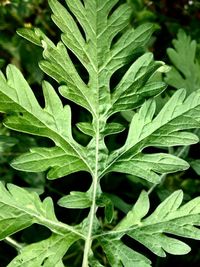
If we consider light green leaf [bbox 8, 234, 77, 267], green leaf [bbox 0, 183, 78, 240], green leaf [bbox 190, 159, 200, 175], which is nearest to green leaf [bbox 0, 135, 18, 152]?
green leaf [bbox 0, 183, 78, 240]

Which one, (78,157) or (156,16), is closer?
(78,157)

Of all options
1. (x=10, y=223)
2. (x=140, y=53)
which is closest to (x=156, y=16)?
(x=140, y=53)

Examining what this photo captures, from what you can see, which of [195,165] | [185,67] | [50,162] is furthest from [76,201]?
[185,67]

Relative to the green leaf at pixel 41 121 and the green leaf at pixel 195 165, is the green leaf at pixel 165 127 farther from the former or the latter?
the green leaf at pixel 195 165

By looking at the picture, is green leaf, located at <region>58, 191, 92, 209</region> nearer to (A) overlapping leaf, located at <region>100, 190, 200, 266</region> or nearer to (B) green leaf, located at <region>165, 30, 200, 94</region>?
(A) overlapping leaf, located at <region>100, 190, 200, 266</region>

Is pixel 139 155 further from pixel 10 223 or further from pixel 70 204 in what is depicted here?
pixel 10 223

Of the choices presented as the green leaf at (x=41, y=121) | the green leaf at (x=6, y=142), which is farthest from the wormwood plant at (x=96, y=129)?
the green leaf at (x=6, y=142)

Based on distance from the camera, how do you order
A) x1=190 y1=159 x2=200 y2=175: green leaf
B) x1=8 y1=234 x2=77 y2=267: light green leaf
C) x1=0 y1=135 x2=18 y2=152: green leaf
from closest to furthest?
x1=8 y1=234 x2=77 y2=267: light green leaf
x1=0 y1=135 x2=18 y2=152: green leaf
x1=190 y1=159 x2=200 y2=175: green leaf
